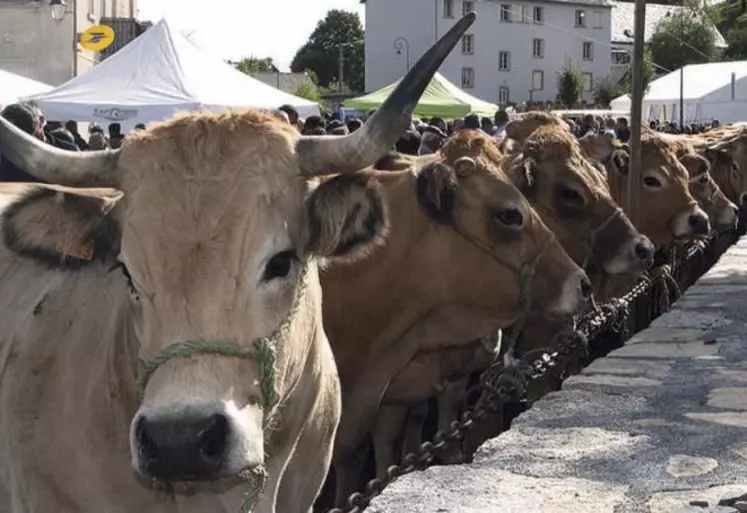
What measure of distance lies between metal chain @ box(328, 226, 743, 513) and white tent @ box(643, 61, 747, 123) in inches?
1174

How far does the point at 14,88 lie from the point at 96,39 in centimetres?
524

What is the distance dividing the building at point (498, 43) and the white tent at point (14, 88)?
53.0 m

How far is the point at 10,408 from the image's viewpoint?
12.8ft

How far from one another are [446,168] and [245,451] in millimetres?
3432

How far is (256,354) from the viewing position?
126 inches

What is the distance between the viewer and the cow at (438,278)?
615 centimetres

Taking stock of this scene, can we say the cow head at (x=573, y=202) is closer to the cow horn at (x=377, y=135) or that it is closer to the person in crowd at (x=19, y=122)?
the person in crowd at (x=19, y=122)

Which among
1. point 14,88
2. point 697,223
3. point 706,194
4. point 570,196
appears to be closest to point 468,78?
point 14,88

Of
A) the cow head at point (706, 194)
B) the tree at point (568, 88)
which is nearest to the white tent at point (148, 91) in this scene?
the cow head at point (706, 194)

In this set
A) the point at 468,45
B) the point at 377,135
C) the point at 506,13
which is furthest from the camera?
the point at 506,13

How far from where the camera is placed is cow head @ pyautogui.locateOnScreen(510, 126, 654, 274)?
300 inches

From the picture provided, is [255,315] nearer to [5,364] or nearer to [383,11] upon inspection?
[5,364]

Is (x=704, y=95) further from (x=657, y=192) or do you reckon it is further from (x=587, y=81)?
(x=587, y=81)

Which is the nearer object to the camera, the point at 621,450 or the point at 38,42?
the point at 621,450
